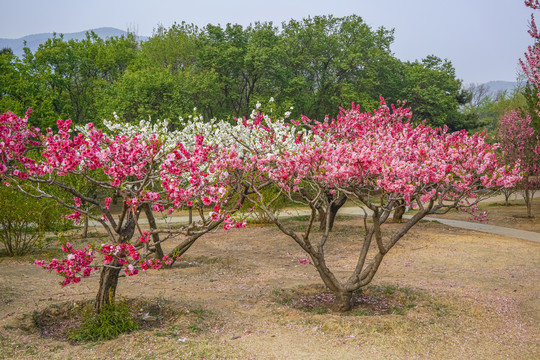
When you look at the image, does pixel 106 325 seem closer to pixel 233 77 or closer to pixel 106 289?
pixel 106 289

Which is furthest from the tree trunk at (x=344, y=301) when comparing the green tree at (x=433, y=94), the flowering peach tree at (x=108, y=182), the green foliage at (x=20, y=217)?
the green tree at (x=433, y=94)

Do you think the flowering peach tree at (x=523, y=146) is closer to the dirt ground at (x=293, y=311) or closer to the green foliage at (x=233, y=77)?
the green foliage at (x=233, y=77)

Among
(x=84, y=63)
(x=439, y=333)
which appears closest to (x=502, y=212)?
(x=439, y=333)

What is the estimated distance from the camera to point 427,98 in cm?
3003

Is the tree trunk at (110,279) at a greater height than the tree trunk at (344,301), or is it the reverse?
the tree trunk at (110,279)

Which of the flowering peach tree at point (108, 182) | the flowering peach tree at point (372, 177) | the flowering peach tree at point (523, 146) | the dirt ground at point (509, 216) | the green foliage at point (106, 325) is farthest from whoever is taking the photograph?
the flowering peach tree at point (523, 146)

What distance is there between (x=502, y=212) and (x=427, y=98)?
11.0 m

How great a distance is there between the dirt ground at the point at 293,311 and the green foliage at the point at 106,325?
18 cm

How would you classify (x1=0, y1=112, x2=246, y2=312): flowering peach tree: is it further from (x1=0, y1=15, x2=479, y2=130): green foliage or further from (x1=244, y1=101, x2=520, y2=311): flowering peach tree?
(x1=0, y1=15, x2=479, y2=130): green foliage

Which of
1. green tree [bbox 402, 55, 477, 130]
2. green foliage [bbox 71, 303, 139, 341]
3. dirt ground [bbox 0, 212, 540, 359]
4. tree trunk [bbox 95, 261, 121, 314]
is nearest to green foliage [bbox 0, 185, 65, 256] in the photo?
dirt ground [bbox 0, 212, 540, 359]

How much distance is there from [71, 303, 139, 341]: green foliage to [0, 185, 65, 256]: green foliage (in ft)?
18.8

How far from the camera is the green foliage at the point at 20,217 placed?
1124cm

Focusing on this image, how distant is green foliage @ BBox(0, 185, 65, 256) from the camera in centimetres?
1124

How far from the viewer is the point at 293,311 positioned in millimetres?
6695
